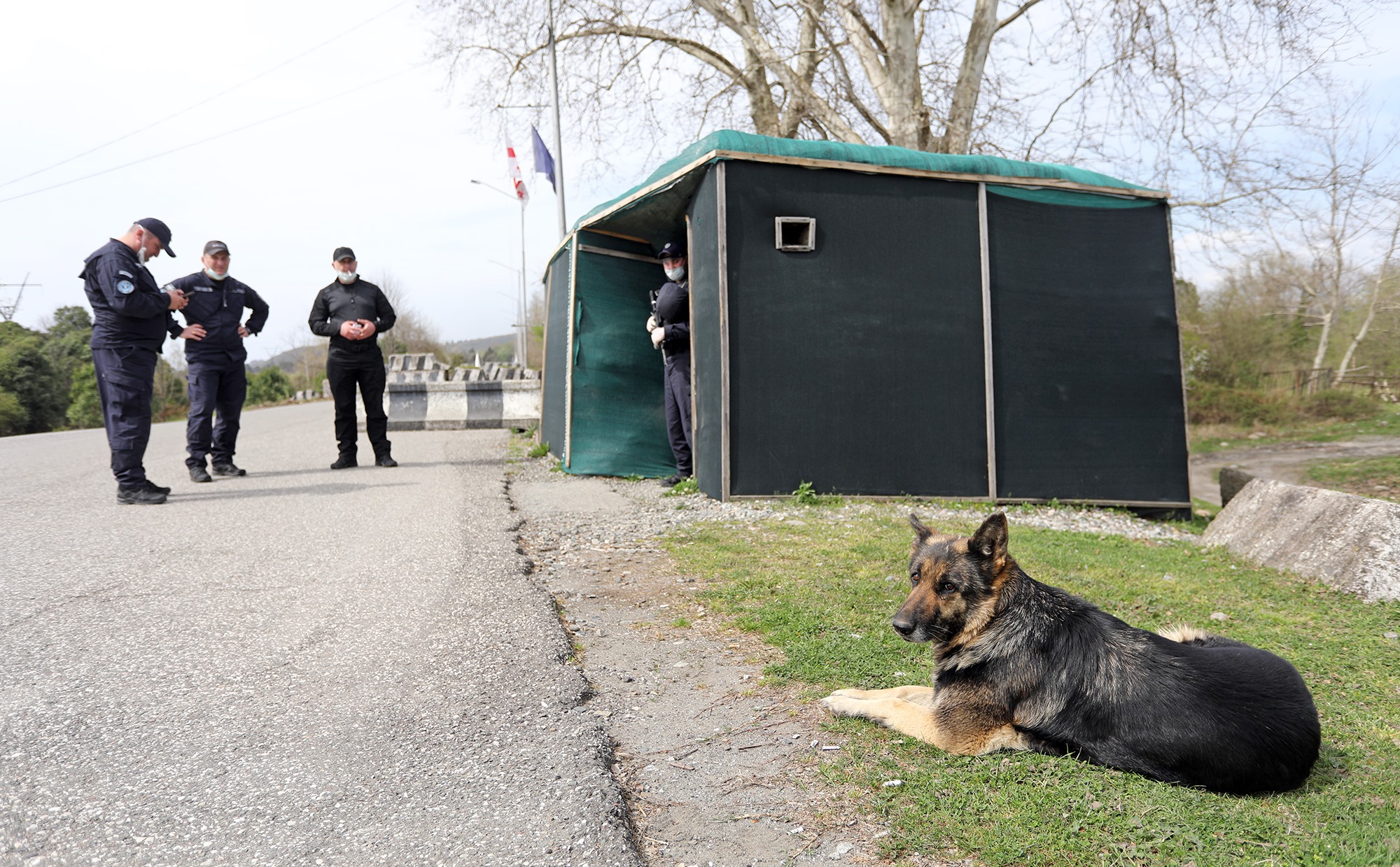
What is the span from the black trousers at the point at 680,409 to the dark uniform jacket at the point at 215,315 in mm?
4749

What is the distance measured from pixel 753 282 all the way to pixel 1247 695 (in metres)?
5.55

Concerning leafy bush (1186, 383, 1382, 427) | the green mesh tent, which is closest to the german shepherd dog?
the green mesh tent

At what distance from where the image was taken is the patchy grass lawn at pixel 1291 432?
74.7 feet

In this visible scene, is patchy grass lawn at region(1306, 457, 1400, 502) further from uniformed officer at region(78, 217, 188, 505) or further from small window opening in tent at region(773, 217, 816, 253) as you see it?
uniformed officer at region(78, 217, 188, 505)

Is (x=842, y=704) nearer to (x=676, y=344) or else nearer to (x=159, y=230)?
(x=676, y=344)

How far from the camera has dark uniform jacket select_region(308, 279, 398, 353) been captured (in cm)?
923

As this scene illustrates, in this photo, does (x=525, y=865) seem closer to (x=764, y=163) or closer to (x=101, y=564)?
A: (x=101, y=564)

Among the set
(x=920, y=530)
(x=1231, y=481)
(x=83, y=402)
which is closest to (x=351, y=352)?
(x=920, y=530)

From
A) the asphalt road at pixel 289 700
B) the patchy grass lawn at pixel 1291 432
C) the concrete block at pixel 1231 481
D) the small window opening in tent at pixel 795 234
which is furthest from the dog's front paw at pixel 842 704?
the patchy grass lawn at pixel 1291 432

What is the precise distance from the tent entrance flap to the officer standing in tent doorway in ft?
2.99

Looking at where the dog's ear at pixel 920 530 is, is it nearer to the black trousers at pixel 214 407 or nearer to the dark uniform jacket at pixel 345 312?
the black trousers at pixel 214 407

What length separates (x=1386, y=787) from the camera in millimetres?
2533

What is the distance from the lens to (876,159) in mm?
7711

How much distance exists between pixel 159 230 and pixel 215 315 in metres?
1.39
